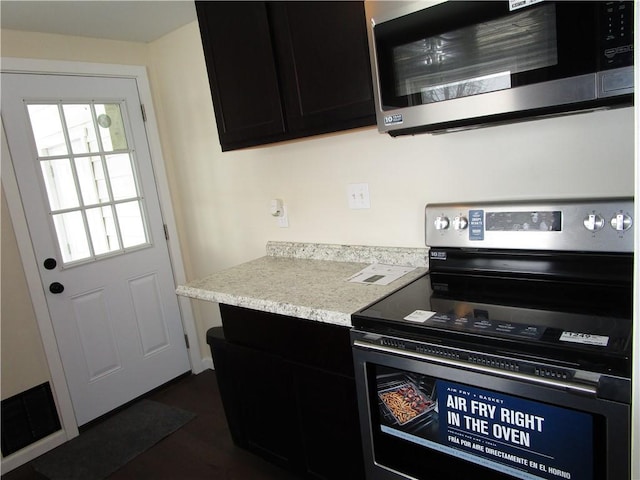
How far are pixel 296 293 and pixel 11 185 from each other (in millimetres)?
1707

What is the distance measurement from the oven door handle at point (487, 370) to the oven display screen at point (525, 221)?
56cm

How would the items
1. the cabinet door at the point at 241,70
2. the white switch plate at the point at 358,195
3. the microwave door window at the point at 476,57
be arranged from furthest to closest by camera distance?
the white switch plate at the point at 358,195
the cabinet door at the point at 241,70
the microwave door window at the point at 476,57

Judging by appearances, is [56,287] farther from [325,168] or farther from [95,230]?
[325,168]

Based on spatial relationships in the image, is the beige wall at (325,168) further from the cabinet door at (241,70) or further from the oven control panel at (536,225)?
the cabinet door at (241,70)

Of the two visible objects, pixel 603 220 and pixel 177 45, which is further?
pixel 177 45

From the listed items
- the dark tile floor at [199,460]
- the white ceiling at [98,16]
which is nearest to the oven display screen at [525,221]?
the dark tile floor at [199,460]

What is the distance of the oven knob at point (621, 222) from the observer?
126 cm

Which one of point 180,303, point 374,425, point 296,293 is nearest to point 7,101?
point 180,303

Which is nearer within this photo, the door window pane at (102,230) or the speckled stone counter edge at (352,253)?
the speckled stone counter edge at (352,253)

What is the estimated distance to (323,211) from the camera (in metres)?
2.17

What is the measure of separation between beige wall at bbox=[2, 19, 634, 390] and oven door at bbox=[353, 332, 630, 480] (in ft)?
2.39

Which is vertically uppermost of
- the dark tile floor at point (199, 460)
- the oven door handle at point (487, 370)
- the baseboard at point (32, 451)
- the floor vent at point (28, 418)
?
the oven door handle at point (487, 370)

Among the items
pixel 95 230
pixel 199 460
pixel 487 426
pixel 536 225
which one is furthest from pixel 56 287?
pixel 536 225

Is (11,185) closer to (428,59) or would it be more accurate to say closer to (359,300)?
(359,300)
